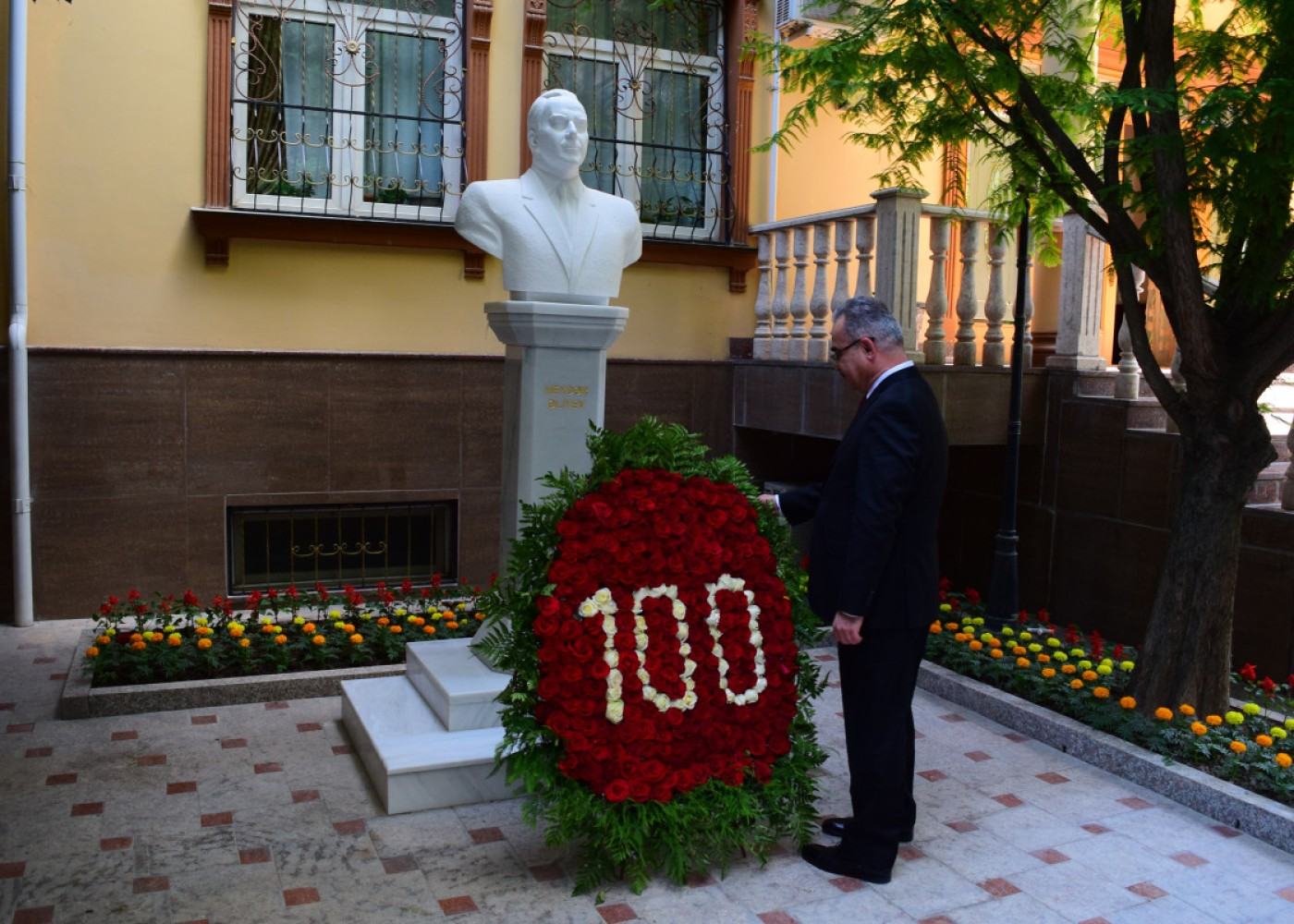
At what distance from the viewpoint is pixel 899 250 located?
714 cm

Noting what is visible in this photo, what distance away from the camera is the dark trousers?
155 inches

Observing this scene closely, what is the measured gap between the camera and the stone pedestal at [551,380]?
5.14 metres

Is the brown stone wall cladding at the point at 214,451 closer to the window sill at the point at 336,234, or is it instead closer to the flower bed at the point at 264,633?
the flower bed at the point at 264,633

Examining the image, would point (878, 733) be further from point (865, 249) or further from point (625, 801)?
point (865, 249)

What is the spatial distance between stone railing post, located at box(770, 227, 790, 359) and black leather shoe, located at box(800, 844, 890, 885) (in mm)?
4542

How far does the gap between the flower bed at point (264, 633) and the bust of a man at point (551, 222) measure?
1.58 m

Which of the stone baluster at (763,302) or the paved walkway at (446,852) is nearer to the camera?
the paved walkway at (446,852)

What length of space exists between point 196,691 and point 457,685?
1488mm

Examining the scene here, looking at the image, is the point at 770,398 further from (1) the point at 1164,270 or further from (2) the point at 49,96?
(2) the point at 49,96

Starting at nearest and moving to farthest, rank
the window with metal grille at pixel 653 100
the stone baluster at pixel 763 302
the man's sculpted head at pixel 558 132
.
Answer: the man's sculpted head at pixel 558 132 → the window with metal grille at pixel 653 100 → the stone baluster at pixel 763 302

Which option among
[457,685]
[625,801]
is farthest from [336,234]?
[625,801]

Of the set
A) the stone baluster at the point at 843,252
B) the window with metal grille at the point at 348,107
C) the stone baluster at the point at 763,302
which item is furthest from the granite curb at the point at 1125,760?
the window with metal grille at the point at 348,107

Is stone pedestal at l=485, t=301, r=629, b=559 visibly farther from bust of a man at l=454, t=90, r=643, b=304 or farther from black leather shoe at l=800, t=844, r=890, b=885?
black leather shoe at l=800, t=844, r=890, b=885

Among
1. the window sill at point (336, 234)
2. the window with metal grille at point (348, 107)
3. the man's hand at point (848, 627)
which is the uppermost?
the window with metal grille at point (348, 107)
